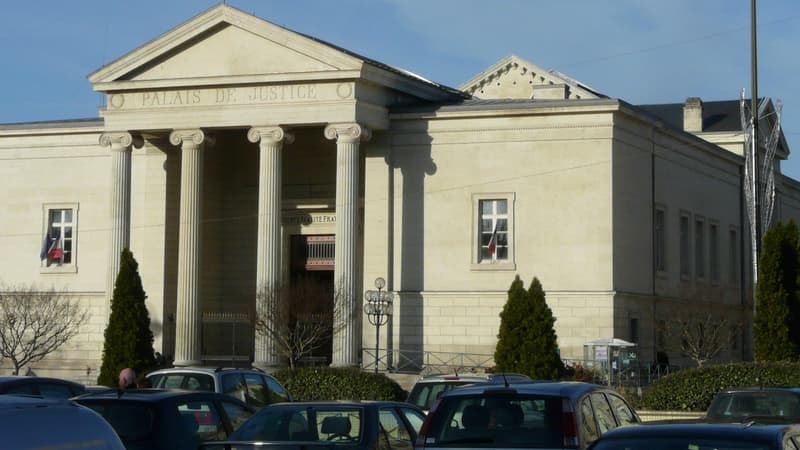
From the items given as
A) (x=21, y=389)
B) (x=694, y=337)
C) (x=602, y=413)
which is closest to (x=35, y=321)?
(x=694, y=337)

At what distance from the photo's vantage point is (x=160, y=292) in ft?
182

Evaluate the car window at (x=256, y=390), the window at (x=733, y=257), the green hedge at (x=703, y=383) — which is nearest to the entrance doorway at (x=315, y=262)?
the window at (x=733, y=257)

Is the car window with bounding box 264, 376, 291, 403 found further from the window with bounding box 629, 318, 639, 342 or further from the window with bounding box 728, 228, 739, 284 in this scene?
the window with bounding box 728, 228, 739, 284

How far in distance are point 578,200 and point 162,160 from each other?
16.5 meters

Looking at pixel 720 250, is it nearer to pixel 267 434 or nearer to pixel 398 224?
pixel 398 224

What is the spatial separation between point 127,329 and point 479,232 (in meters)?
13.0

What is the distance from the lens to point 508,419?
13.7 meters

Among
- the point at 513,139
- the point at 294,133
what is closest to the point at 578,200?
the point at 513,139

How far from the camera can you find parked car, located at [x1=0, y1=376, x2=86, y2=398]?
2020 cm

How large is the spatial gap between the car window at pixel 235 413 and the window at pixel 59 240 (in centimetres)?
4059

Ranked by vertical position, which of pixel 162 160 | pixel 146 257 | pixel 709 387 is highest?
pixel 162 160

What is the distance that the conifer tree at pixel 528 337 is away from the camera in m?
44.4

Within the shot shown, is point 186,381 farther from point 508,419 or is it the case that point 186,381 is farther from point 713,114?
point 713,114

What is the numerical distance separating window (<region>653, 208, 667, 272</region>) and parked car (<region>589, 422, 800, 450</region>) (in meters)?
44.9
